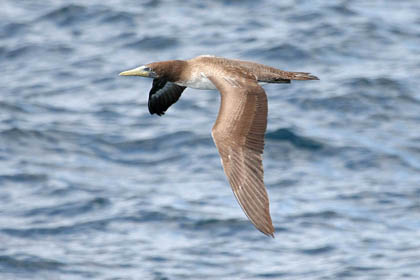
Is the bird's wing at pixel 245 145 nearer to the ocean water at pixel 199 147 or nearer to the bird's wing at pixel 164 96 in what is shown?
the bird's wing at pixel 164 96

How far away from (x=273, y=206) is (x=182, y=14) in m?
7.40

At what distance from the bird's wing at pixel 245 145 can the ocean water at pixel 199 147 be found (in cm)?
307

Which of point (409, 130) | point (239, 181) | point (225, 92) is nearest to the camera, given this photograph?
point (239, 181)

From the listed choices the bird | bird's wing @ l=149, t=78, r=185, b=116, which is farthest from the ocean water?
the bird

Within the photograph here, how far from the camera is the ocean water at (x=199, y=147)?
38.1ft


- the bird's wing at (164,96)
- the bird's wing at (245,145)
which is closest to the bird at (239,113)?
the bird's wing at (245,145)

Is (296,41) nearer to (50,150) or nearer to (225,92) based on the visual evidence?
(50,150)

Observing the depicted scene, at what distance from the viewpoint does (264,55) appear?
16.5 metres

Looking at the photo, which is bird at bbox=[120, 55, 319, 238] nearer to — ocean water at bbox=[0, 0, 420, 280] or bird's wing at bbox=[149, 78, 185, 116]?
bird's wing at bbox=[149, 78, 185, 116]

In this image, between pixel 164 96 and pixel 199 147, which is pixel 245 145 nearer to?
pixel 164 96

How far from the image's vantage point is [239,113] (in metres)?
8.68

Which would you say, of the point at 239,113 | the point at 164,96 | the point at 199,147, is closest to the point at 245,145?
the point at 239,113

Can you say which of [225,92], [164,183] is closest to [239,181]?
[225,92]

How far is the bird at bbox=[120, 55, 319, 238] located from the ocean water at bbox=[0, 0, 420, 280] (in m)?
2.63
